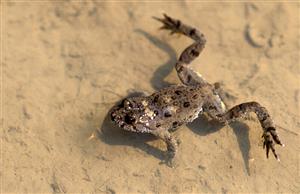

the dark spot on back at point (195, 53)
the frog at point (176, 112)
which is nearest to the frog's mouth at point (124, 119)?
the frog at point (176, 112)

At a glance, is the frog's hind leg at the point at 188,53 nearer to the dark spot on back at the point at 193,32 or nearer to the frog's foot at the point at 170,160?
the dark spot on back at the point at 193,32

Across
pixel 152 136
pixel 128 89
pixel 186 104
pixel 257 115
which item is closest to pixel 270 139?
pixel 257 115

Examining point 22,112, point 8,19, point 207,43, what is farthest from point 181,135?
point 8,19

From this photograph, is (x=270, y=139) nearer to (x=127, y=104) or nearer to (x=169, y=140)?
(x=169, y=140)

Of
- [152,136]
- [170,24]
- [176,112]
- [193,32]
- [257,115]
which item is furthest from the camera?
[170,24]

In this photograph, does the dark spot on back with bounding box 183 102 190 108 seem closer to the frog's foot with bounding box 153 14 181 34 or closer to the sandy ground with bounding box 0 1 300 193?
the sandy ground with bounding box 0 1 300 193

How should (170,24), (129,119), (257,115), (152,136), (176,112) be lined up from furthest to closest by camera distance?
(170,24) → (152,136) → (257,115) → (176,112) → (129,119)

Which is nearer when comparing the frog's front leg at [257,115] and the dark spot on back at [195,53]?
the frog's front leg at [257,115]
